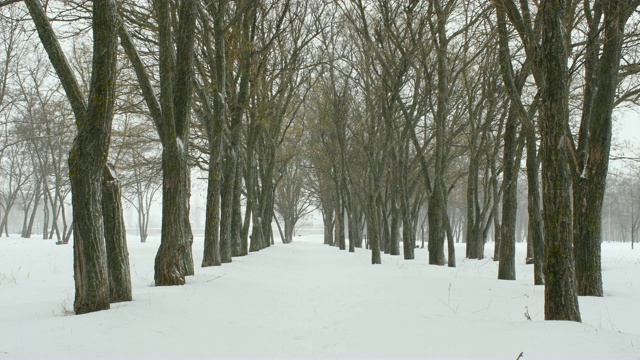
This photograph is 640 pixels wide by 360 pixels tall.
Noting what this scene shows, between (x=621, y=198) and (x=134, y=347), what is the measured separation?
2474 inches

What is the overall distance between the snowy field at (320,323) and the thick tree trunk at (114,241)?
33 centimetres

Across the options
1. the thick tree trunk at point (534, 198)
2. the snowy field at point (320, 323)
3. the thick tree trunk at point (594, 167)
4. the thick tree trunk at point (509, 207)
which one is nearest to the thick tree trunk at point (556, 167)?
the snowy field at point (320, 323)

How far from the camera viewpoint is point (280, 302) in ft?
25.9

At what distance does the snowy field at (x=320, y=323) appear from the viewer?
4125 millimetres

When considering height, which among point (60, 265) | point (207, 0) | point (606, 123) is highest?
point (207, 0)

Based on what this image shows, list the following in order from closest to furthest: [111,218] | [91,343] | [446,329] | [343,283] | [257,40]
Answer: [91,343], [446,329], [111,218], [343,283], [257,40]

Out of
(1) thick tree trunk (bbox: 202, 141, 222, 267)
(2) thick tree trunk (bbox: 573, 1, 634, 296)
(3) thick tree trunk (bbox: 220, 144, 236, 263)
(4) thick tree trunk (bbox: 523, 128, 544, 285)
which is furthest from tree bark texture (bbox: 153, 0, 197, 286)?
(2) thick tree trunk (bbox: 573, 1, 634, 296)

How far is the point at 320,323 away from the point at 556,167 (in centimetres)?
352

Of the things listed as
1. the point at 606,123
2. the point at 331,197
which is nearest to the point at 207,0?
the point at 606,123

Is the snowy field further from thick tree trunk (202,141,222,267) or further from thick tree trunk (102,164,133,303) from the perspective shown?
thick tree trunk (202,141,222,267)

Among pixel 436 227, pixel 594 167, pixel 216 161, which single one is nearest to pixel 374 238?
pixel 436 227

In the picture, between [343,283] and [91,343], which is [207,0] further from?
[91,343]

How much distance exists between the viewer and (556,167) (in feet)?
17.7

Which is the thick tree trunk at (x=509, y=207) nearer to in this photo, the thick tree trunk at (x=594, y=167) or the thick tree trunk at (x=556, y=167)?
the thick tree trunk at (x=594, y=167)
